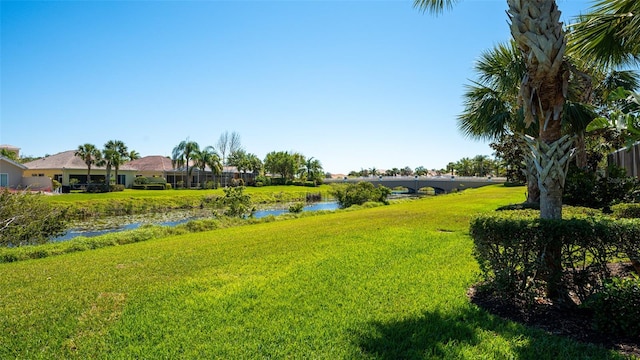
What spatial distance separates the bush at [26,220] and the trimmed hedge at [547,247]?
1469cm

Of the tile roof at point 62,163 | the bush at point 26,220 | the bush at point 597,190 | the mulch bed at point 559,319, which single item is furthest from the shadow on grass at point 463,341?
the tile roof at point 62,163

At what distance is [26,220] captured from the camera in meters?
14.3

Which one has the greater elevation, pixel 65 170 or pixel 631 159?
pixel 65 170

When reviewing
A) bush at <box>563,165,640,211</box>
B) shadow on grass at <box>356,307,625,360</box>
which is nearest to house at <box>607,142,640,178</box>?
bush at <box>563,165,640,211</box>

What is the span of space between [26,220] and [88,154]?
32.2 metres

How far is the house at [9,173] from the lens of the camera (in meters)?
32.3

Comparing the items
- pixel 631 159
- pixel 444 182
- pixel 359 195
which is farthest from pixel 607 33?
pixel 444 182

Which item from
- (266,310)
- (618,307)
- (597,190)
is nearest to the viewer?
(618,307)

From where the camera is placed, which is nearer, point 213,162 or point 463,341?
point 463,341

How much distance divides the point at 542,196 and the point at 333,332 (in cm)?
343

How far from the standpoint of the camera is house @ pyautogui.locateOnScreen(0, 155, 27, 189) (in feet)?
106

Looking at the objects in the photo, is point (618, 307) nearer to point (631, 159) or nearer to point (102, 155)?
point (631, 159)

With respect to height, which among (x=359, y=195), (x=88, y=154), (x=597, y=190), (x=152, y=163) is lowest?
(x=359, y=195)

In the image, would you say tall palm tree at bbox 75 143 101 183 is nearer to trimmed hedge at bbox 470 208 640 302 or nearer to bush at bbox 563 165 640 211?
bush at bbox 563 165 640 211
